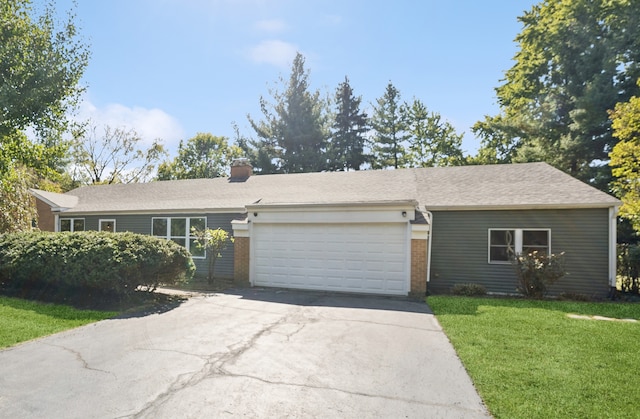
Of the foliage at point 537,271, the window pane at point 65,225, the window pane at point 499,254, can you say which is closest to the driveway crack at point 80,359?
the foliage at point 537,271

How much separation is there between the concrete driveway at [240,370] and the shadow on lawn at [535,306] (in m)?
1.46

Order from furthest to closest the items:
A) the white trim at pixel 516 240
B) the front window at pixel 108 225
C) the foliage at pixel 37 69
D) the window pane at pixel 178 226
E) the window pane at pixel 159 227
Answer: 1. the front window at pixel 108 225
2. the window pane at pixel 159 227
3. the window pane at pixel 178 226
4. the foliage at pixel 37 69
5. the white trim at pixel 516 240

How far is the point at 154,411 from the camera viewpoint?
3350 millimetres

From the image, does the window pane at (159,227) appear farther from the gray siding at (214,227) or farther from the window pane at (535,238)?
the window pane at (535,238)

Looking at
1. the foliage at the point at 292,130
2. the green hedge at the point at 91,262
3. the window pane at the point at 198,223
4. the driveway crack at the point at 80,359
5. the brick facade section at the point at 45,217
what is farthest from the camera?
the foliage at the point at 292,130

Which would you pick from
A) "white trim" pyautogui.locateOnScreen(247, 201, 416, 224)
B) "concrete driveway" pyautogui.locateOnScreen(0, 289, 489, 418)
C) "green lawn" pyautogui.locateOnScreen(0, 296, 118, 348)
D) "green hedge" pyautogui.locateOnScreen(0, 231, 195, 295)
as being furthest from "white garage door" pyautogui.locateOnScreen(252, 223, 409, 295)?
"green lawn" pyautogui.locateOnScreen(0, 296, 118, 348)

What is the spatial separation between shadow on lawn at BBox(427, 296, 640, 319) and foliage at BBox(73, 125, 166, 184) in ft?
118

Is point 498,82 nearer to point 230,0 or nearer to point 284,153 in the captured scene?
point 284,153

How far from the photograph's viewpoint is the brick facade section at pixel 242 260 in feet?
37.9

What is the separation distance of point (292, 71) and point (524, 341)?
106 ft

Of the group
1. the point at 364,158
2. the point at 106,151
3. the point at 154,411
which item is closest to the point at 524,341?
the point at 154,411

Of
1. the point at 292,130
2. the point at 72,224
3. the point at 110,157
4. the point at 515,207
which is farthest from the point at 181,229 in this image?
the point at 110,157

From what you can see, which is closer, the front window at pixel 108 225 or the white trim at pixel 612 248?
the white trim at pixel 612 248

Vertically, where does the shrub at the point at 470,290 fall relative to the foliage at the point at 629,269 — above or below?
below
